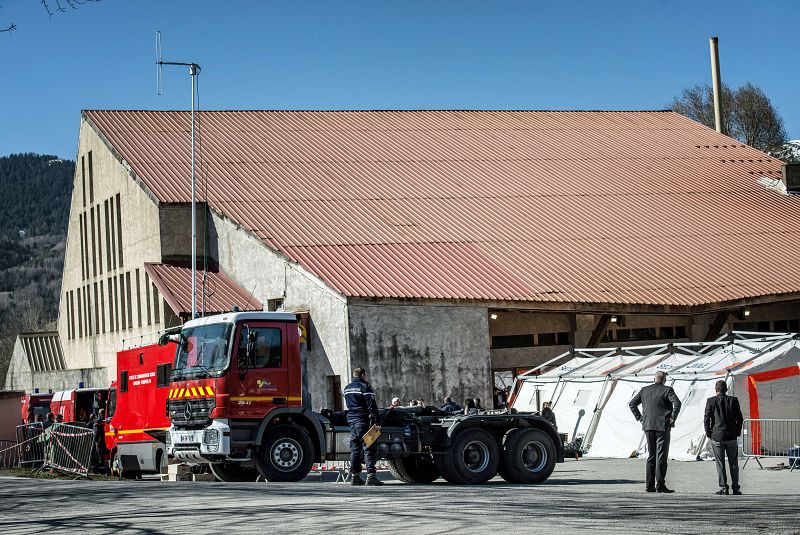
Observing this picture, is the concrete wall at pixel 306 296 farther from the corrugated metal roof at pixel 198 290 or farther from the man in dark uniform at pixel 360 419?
the man in dark uniform at pixel 360 419

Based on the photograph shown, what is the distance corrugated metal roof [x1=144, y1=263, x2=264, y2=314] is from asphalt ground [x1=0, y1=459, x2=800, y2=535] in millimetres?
18763

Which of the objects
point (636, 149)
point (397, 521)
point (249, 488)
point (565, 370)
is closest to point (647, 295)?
point (565, 370)

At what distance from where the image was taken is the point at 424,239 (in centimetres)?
4269

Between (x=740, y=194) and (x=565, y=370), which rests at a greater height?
(x=740, y=194)

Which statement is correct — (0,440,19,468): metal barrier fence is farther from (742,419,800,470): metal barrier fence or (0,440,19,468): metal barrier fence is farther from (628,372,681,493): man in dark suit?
(628,372,681,493): man in dark suit

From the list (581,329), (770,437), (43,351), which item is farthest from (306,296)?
(43,351)

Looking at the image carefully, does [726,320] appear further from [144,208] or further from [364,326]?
[144,208]

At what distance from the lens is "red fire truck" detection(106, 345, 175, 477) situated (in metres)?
28.9

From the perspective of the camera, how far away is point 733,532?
12.8 metres

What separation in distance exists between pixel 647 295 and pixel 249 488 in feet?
78.5

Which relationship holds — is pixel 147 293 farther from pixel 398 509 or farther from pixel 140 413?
pixel 398 509

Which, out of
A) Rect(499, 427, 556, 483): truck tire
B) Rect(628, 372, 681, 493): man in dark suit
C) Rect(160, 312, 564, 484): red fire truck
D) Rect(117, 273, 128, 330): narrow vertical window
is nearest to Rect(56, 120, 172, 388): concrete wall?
Rect(117, 273, 128, 330): narrow vertical window

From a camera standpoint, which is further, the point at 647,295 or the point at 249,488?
the point at 647,295

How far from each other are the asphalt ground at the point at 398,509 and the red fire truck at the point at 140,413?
7.42 metres
